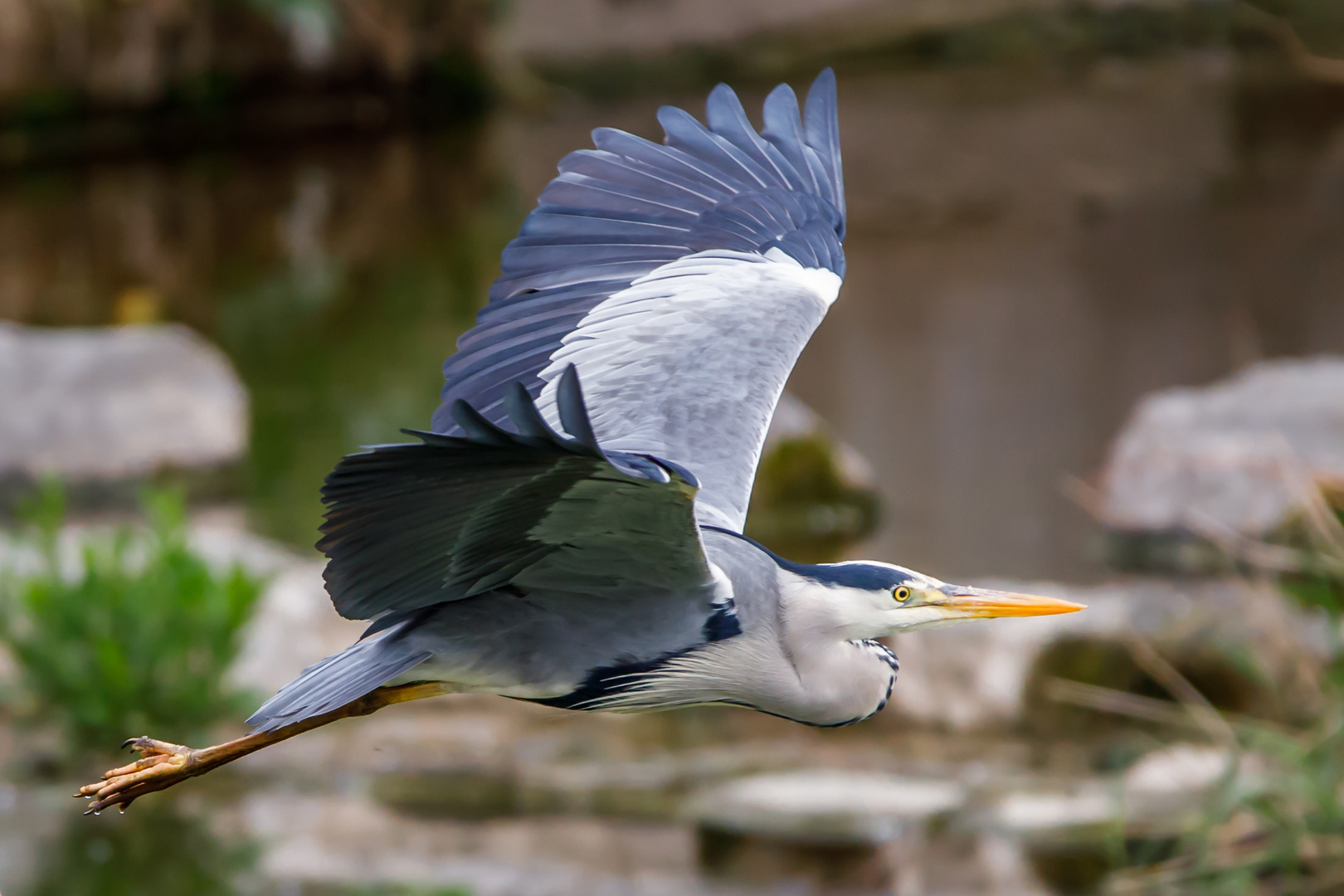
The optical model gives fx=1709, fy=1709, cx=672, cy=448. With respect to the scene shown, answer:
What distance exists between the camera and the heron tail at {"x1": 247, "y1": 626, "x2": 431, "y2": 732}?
217cm

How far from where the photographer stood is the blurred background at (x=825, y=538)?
183 inches

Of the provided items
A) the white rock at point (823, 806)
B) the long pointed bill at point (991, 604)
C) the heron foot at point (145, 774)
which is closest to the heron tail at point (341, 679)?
the heron foot at point (145, 774)

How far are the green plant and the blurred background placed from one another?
0.04 feet

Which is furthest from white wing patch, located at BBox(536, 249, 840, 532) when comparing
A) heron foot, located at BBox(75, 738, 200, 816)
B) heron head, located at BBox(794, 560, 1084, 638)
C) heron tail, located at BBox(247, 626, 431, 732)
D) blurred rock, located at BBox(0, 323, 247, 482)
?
blurred rock, located at BBox(0, 323, 247, 482)

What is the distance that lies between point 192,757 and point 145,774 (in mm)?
70

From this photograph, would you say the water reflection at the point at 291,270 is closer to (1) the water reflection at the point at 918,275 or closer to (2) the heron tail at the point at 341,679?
(1) the water reflection at the point at 918,275

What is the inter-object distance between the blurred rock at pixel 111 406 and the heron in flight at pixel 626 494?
4.61m

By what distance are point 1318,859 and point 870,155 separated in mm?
13153

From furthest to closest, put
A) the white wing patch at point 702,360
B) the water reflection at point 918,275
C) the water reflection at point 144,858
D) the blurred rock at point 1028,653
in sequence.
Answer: the water reflection at point 918,275, the blurred rock at point 1028,653, the water reflection at point 144,858, the white wing patch at point 702,360

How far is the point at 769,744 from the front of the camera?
5.43 meters

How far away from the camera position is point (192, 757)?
2.44m

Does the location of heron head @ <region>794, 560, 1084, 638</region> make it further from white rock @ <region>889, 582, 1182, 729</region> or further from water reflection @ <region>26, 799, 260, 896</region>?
white rock @ <region>889, 582, 1182, 729</region>

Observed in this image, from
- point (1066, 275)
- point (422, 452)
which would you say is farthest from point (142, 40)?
point (422, 452)

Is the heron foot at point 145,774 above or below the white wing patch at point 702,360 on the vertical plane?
below
